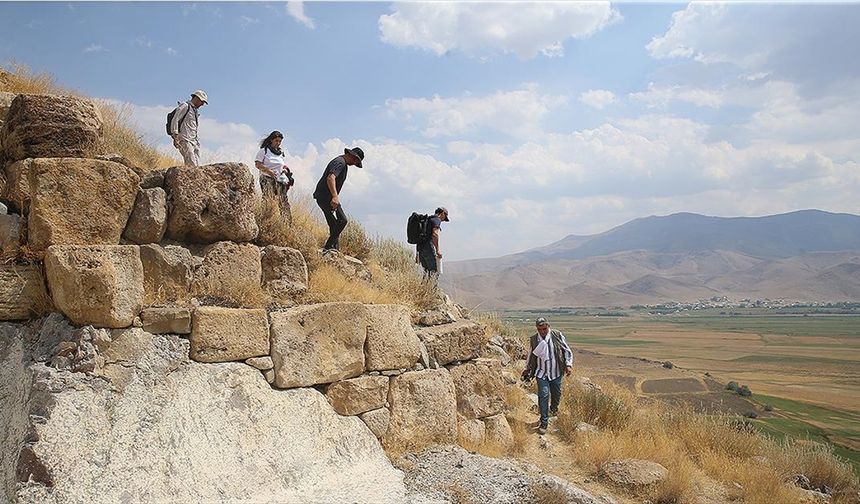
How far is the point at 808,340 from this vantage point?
1901 inches

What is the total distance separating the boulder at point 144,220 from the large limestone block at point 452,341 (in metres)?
3.13

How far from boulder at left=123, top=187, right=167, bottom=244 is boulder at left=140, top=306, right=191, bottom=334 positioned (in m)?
0.87

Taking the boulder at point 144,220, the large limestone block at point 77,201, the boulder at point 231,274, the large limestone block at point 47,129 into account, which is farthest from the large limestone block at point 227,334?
the large limestone block at point 47,129

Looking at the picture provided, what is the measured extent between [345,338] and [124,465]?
2251 millimetres

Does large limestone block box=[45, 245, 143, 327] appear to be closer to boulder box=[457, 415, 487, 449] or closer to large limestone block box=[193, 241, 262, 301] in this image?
large limestone block box=[193, 241, 262, 301]

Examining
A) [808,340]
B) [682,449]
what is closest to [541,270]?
[808,340]

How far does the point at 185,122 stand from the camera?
24.5 feet

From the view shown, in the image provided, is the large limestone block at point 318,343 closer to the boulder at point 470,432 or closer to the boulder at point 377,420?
the boulder at point 377,420

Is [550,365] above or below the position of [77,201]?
below

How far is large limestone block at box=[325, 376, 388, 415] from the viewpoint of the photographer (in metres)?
5.28

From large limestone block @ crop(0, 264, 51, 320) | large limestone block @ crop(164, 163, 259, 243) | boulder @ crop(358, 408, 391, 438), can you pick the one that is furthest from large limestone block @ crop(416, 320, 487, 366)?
large limestone block @ crop(0, 264, 51, 320)

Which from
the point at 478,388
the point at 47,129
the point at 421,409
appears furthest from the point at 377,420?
the point at 47,129

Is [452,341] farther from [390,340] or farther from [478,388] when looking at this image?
[390,340]

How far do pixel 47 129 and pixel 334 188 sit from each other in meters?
3.06
